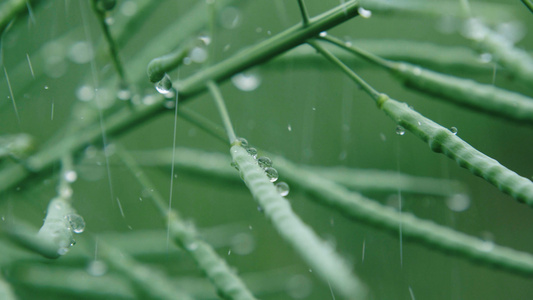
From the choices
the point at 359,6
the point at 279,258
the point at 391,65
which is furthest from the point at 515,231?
the point at 359,6

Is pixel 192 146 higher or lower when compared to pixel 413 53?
higher

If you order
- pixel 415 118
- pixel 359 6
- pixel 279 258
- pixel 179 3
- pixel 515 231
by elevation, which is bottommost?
pixel 515 231

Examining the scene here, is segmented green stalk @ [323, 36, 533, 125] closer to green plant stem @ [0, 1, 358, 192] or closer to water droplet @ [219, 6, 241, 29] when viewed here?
green plant stem @ [0, 1, 358, 192]

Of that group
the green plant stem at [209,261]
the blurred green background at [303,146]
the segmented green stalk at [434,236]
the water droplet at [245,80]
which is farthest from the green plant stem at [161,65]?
the blurred green background at [303,146]

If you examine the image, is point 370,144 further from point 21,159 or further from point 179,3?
point 21,159

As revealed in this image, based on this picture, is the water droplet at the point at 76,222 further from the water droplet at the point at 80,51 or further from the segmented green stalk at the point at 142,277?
the water droplet at the point at 80,51
